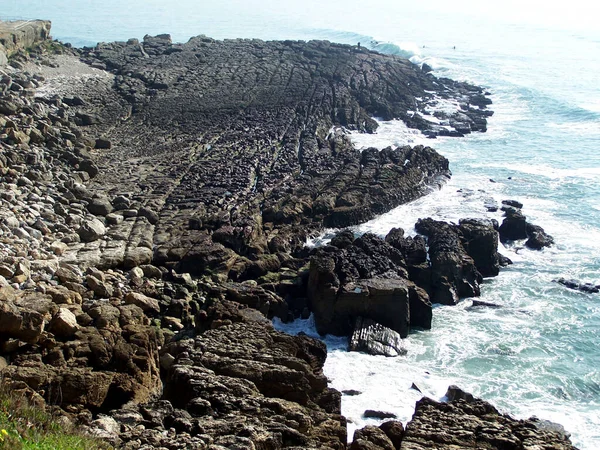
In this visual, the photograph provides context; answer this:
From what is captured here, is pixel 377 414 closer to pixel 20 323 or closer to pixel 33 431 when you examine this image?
pixel 20 323

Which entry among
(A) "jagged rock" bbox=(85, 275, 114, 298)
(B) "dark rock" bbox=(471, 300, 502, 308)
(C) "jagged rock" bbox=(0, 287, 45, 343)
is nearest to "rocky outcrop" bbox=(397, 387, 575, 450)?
(C) "jagged rock" bbox=(0, 287, 45, 343)

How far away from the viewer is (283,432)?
12609 millimetres

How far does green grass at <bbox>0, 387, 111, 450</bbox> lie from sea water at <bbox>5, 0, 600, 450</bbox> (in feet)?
27.2

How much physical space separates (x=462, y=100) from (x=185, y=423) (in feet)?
164

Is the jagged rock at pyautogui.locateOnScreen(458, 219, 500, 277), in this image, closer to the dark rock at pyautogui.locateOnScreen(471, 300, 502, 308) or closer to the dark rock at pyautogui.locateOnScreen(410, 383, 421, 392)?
the dark rock at pyautogui.locateOnScreen(471, 300, 502, 308)

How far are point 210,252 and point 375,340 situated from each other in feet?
21.7

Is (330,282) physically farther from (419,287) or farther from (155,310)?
(155,310)

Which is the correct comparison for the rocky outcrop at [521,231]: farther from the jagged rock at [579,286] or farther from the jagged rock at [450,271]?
the jagged rock at [450,271]

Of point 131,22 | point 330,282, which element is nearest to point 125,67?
point 330,282

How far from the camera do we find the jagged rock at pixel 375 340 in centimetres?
2078

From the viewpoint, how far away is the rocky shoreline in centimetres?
1367

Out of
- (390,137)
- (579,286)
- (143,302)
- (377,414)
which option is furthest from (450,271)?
(390,137)

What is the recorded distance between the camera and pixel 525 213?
110 feet

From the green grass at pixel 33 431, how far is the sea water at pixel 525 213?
8283mm
